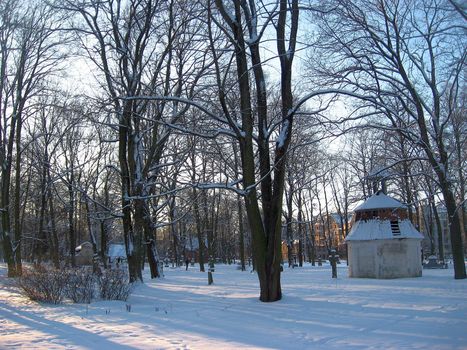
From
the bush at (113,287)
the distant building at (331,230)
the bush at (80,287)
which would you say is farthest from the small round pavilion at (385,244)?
the distant building at (331,230)

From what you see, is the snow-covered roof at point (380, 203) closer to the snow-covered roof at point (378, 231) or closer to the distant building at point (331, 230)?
the snow-covered roof at point (378, 231)

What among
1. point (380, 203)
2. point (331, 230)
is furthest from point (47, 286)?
point (331, 230)

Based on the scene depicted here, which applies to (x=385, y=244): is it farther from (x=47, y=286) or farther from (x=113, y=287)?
(x=47, y=286)

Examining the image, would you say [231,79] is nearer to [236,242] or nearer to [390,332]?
[390,332]

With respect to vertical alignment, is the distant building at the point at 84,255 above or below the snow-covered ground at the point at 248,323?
above

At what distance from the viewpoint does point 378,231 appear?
23188 millimetres

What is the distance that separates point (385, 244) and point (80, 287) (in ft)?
48.5

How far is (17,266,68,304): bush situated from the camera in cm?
1308

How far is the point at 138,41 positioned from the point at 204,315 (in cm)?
1115

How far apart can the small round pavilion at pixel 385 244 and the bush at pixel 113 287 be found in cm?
1323

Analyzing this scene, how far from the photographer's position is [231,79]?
16.2m

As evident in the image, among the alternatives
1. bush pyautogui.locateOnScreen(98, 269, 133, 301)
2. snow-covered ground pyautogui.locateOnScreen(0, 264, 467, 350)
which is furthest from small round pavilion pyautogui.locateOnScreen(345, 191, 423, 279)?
bush pyautogui.locateOnScreen(98, 269, 133, 301)

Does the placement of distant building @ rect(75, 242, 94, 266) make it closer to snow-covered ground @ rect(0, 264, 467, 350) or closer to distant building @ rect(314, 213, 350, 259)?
distant building @ rect(314, 213, 350, 259)

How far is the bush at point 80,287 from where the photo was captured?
13195 millimetres
